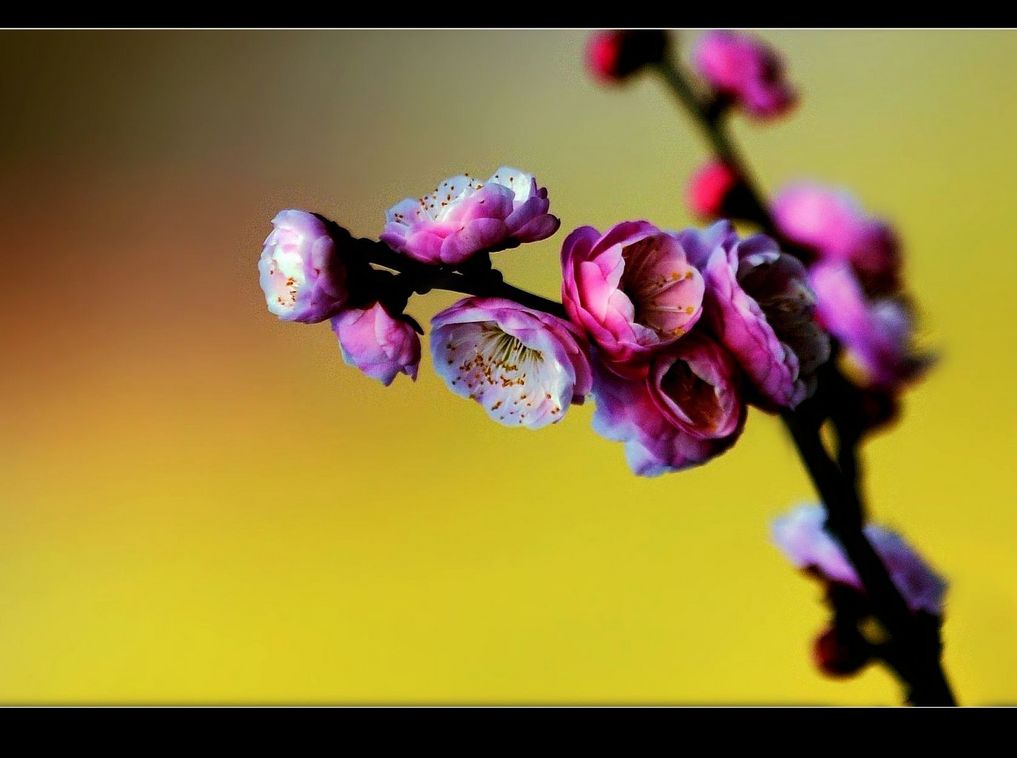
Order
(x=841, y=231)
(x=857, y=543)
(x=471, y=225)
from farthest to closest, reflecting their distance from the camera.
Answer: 1. (x=841, y=231)
2. (x=857, y=543)
3. (x=471, y=225)

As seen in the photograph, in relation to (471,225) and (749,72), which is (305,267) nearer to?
(471,225)

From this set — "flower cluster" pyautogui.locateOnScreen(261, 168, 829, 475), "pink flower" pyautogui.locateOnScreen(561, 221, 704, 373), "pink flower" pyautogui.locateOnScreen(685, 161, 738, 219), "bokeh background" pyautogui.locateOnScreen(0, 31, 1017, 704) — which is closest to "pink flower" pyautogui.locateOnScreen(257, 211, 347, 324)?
"flower cluster" pyautogui.locateOnScreen(261, 168, 829, 475)

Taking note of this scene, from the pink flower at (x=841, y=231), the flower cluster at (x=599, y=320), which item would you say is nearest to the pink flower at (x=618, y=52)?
the pink flower at (x=841, y=231)

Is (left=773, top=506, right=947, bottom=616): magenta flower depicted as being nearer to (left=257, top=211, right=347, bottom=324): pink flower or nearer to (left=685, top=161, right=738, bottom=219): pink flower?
(left=685, top=161, right=738, bottom=219): pink flower

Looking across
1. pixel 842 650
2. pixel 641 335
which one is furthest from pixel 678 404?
pixel 842 650

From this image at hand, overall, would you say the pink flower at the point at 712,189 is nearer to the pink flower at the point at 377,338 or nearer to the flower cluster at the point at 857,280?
the flower cluster at the point at 857,280

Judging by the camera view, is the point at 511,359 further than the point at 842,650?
No
